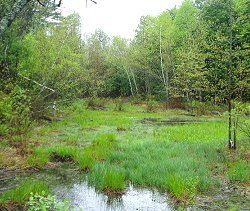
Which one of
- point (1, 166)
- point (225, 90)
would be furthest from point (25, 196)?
point (225, 90)

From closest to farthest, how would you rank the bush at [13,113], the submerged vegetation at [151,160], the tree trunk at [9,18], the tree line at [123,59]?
the tree trunk at [9,18]
the submerged vegetation at [151,160]
the bush at [13,113]
the tree line at [123,59]

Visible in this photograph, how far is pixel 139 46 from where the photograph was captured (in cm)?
4256

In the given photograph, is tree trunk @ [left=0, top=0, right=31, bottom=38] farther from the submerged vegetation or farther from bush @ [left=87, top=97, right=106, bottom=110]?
bush @ [left=87, top=97, right=106, bottom=110]

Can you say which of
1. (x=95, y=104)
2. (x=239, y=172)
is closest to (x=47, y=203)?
(x=239, y=172)

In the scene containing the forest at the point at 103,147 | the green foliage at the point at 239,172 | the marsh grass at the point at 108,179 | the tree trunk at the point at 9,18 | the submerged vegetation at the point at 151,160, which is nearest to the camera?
the tree trunk at the point at 9,18

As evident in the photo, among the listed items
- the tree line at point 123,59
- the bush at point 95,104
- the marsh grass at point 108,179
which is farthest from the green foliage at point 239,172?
the bush at point 95,104

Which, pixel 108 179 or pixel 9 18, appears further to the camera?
pixel 108 179

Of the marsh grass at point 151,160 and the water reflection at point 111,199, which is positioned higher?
the marsh grass at point 151,160

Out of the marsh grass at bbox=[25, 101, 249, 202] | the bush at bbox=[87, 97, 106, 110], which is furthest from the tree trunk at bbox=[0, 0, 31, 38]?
the bush at bbox=[87, 97, 106, 110]

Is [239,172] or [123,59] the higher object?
[123,59]

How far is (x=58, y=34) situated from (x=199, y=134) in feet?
39.8

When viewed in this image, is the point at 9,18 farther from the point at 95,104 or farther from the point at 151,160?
the point at 95,104

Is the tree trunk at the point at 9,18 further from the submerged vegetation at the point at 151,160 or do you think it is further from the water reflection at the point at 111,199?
the water reflection at the point at 111,199

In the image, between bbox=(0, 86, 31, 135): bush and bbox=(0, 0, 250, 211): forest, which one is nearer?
bbox=(0, 0, 250, 211): forest
